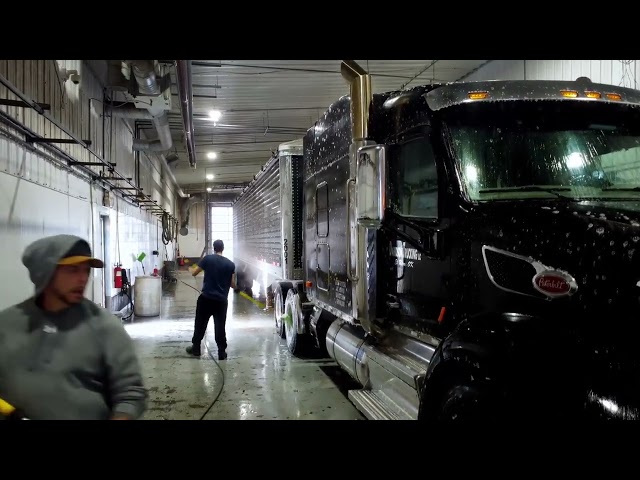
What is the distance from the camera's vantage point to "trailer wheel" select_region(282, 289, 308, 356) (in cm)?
734

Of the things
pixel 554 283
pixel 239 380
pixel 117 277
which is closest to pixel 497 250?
pixel 554 283

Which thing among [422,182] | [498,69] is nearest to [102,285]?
[422,182]

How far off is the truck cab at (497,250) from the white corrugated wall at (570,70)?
2963 mm

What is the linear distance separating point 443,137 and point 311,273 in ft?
11.9

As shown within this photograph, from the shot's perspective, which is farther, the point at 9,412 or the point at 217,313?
the point at 217,313

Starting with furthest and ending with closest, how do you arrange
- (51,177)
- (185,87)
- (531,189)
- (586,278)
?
(185,87), (51,177), (531,189), (586,278)

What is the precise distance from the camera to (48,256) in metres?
2.07

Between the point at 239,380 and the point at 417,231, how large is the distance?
368cm

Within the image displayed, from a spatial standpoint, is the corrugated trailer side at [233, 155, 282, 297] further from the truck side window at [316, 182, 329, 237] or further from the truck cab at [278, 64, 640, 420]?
the truck cab at [278, 64, 640, 420]

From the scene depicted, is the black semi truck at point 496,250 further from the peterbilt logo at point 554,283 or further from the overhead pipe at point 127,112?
the overhead pipe at point 127,112

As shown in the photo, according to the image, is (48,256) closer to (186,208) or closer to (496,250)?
(496,250)

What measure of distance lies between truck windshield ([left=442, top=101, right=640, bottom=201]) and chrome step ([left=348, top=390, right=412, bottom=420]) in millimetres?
1739

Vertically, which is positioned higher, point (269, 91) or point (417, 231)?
point (269, 91)
